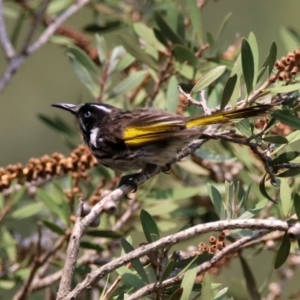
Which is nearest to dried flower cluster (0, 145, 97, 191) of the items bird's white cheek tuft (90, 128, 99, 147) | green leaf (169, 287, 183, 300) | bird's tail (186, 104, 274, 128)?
bird's white cheek tuft (90, 128, 99, 147)

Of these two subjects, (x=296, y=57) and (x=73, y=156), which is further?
(x=73, y=156)

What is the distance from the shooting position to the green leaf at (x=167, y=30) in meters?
2.40

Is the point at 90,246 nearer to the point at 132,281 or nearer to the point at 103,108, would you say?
the point at 132,281

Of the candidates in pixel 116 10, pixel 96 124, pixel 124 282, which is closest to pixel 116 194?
pixel 124 282

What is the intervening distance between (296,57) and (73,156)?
73 centimetres

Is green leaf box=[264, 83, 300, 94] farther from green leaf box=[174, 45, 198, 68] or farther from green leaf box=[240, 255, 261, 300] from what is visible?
green leaf box=[174, 45, 198, 68]

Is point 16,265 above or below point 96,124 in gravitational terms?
below

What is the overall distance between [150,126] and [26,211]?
1.58 ft

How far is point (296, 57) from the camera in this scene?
6.03 ft

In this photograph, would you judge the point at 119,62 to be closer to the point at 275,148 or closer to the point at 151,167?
the point at 151,167

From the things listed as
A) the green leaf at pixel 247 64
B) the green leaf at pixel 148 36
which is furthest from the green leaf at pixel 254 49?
the green leaf at pixel 148 36

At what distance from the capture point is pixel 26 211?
2312 mm

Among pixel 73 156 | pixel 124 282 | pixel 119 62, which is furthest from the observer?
pixel 119 62

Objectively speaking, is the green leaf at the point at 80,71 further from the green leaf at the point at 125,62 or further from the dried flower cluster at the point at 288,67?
the dried flower cluster at the point at 288,67
